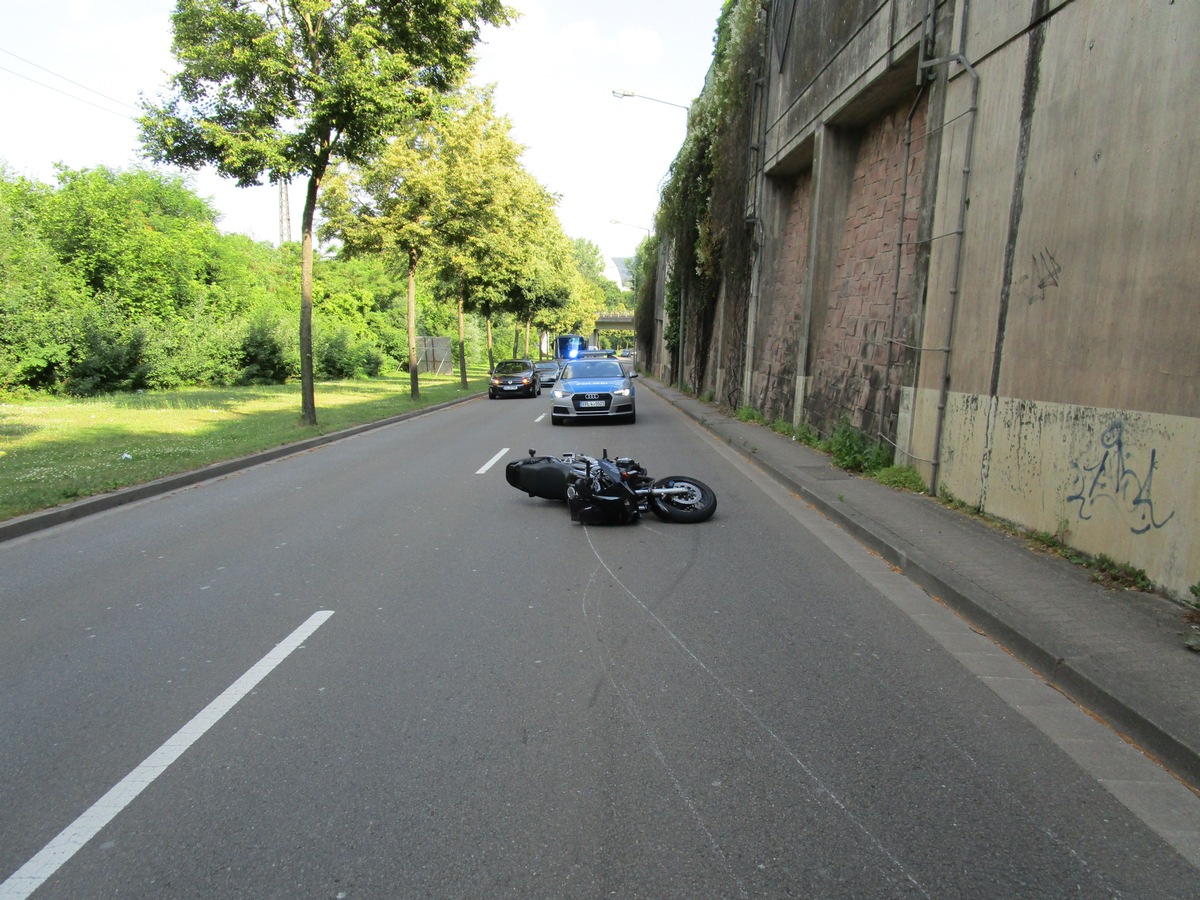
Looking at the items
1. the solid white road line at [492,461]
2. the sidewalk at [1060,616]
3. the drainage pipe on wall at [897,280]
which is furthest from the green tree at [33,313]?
the sidewalk at [1060,616]

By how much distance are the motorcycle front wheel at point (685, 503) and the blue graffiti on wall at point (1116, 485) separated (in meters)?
3.16

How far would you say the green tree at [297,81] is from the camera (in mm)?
14062

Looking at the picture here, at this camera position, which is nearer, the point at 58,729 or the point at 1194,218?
the point at 58,729

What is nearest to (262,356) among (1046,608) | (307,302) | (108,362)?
(108,362)

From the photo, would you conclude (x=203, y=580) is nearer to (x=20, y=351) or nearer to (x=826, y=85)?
(x=826, y=85)

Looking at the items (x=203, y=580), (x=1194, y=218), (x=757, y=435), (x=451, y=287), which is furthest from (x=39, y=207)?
(x=1194, y=218)

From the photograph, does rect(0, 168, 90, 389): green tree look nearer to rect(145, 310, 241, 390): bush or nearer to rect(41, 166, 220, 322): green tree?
rect(145, 310, 241, 390): bush

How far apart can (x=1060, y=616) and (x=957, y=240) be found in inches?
188

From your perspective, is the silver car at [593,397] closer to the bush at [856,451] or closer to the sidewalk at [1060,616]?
the bush at [856,451]

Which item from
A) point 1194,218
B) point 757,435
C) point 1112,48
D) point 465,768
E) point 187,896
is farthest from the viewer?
point 757,435

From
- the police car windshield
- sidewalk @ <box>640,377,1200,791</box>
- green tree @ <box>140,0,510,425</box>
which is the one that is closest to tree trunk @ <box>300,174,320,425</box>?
green tree @ <box>140,0,510,425</box>

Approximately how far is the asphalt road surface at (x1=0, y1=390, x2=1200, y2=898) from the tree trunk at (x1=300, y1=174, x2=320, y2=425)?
1022cm

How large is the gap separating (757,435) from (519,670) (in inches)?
456

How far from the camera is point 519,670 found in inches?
160
